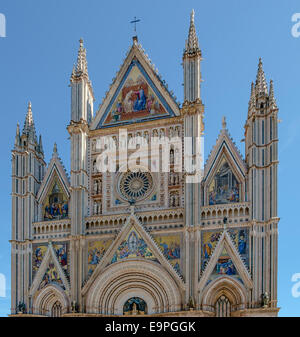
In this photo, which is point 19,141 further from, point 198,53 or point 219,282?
point 219,282

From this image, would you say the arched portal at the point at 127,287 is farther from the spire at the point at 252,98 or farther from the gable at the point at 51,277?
the spire at the point at 252,98

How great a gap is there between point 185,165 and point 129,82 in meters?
6.00

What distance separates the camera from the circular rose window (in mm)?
26078

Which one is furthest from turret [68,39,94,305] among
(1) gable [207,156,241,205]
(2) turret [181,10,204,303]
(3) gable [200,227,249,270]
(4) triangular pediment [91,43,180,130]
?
(1) gable [207,156,241,205]

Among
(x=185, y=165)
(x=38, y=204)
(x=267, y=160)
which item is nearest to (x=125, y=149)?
(x=185, y=165)

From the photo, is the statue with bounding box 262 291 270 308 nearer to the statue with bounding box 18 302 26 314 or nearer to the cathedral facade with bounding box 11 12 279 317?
the cathedral facade with bounding box 11 12 279 317

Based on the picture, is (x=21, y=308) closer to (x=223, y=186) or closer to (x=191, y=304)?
(x=191, y=304)

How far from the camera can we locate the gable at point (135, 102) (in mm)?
27203

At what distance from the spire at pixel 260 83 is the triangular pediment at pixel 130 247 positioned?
8377 mm

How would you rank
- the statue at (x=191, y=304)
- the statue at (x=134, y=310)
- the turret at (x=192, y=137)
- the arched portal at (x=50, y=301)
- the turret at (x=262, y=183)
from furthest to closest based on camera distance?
the arched portal at (x=50, y=301), the statue at (x=134, y=310), the turret at (x=192, y=137), the statue at (x=191, y=304), the turret at (x=262, y=183)

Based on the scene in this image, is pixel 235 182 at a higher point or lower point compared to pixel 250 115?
lower

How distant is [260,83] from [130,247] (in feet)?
32.6

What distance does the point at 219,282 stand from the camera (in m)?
23.1

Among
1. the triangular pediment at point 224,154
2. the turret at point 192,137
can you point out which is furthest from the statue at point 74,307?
the triangular pediment at point 224,154
